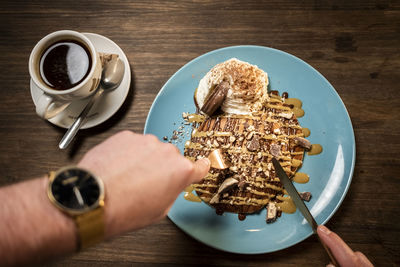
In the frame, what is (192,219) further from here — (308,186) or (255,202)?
(308,186)

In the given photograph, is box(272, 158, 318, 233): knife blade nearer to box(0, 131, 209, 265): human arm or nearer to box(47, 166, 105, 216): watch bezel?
box(0, 131, 209, 265): human arm

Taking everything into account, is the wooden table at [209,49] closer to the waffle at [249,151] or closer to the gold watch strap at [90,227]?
the waffle at [249,151]

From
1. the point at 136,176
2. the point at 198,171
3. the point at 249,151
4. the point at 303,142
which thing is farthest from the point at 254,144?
the point at 136,176

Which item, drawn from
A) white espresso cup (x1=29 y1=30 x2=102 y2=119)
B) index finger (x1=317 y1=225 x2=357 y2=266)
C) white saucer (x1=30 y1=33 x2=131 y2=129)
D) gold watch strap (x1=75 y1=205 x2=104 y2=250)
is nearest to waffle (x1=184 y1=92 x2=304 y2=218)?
index finger (x1=317 y1=225 x2=357 y2=266)

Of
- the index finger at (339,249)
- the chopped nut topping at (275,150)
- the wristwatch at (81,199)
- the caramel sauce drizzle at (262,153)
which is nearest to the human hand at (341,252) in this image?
the index finger at (339,249)

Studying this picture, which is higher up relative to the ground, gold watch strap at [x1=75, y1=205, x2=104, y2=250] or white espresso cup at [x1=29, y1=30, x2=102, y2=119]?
white espresso cup at [x1=29, y1=30, x2=102, y2=119]

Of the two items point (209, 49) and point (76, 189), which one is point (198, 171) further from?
point (209, 49)
